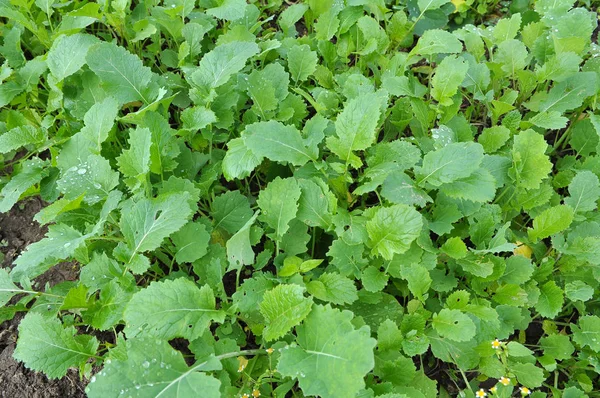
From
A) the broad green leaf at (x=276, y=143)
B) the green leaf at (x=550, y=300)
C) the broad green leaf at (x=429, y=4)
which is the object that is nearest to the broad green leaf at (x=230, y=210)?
the broad green leaf at (x=276, y=143)

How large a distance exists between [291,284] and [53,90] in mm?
1627

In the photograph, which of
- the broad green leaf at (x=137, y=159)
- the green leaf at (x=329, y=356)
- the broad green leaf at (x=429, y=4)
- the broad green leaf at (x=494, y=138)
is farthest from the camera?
the broad green leaf at (x=429, y=4)

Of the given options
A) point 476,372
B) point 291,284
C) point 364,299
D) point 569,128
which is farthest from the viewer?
point 569,128

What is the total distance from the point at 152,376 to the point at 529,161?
5.85 ft

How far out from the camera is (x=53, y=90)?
255 cm

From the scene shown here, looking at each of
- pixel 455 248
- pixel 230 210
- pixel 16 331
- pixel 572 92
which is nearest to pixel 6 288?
pixel 16 331

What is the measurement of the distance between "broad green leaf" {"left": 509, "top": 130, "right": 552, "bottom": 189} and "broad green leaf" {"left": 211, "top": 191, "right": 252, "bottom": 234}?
120cm

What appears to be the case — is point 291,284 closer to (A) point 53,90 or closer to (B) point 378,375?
(B) point 378,375

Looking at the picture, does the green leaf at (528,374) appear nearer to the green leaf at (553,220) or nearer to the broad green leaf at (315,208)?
the green leaf at (553,220)

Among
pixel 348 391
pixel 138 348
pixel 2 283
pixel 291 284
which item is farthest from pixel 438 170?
pixel 2 283

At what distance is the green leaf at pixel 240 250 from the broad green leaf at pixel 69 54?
118 centimetres

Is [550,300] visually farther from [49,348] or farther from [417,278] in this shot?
[49,348]

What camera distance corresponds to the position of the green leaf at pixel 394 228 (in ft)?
6.44

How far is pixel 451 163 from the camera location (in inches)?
83.3
